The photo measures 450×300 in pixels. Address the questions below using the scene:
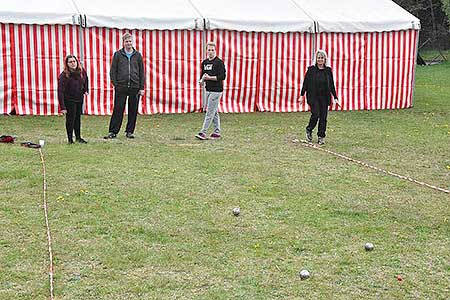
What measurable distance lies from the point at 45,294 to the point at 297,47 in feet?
43.7

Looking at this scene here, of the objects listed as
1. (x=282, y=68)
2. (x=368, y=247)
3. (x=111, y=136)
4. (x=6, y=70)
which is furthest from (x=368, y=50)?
(x=368, y=247)

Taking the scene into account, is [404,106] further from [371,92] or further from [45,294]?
[45,294]

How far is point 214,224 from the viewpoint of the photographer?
6941 mm

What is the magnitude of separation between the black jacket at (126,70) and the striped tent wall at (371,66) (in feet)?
21.1

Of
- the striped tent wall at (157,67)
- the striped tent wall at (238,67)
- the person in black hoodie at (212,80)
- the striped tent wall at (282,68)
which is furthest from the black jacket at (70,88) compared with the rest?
the striped tent wall at (282,68)

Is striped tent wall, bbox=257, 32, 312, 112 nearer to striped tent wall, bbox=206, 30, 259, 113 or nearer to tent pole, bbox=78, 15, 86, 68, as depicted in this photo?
striped tent wall, bbox=206, 30, 259, 113

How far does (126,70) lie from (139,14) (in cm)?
415

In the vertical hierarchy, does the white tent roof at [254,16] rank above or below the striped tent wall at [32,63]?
above

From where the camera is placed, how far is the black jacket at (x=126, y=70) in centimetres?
1242

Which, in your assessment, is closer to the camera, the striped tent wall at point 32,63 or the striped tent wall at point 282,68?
the striped tent wall at point 32,63

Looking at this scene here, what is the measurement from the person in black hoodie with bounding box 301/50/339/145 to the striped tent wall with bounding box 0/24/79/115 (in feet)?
19.0

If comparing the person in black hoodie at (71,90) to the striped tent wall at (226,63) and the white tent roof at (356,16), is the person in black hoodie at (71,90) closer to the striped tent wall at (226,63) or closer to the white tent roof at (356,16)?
the striped tent wall at (226,63)

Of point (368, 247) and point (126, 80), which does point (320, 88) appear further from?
point (368, 247)

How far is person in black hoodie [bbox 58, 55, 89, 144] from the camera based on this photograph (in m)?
11.3
